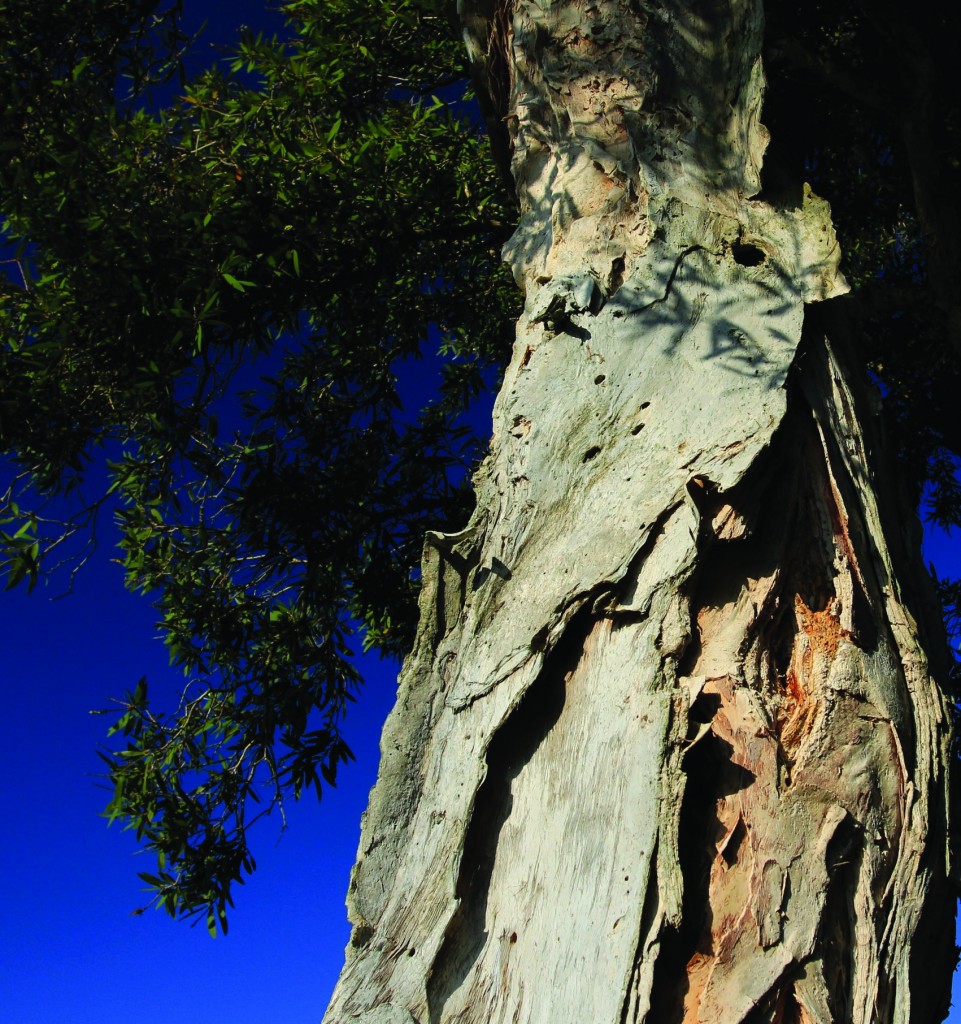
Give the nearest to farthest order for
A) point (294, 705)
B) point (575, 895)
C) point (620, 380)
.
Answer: point (575, 895), point (620, 380), point (294, 705)

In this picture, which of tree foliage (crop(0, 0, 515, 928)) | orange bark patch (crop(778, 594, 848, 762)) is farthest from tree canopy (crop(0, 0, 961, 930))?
orange bark patch (crop(778, 594, 848, 762))

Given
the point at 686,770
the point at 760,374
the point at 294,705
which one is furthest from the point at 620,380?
the point at 294,705

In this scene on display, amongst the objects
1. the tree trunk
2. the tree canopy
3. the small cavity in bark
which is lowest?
the tree trunk

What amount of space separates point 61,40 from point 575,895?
5.46 m

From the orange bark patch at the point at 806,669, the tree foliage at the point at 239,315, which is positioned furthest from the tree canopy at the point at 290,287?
the orange bark patch at the point at 806,669

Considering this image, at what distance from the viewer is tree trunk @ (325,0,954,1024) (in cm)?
247

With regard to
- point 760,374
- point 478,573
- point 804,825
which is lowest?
point 804,825

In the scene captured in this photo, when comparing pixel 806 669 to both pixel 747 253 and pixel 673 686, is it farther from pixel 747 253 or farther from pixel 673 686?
pixel 747 253

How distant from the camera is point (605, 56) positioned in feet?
12.7

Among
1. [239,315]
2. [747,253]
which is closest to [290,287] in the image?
[239,315]

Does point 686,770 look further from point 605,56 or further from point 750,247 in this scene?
point 605,56

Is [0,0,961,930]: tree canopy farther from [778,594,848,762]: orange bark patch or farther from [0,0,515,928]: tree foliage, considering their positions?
[778,594,848,762]: orange bark patch

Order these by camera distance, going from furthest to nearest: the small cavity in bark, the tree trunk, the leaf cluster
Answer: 1. the leaf cluster
2. the small cavity in bark
3. the tree trunk

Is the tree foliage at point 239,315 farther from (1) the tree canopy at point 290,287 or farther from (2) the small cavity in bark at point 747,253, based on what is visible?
(2) the small cavity in bark at point 747,253
